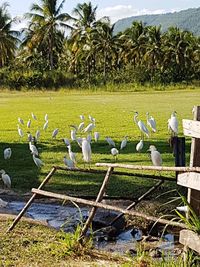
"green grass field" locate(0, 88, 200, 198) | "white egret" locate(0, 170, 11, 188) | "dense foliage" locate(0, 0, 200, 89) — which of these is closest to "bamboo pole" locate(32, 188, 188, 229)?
"green grass field" locate(0, 88, 200, 198)

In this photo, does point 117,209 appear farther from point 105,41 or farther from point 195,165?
point 105,41

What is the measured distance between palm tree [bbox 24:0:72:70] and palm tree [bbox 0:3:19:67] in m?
1.70

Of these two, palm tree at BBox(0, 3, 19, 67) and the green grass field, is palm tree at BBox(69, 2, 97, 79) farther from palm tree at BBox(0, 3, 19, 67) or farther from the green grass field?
the green grass field

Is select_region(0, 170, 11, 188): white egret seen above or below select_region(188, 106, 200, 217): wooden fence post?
below

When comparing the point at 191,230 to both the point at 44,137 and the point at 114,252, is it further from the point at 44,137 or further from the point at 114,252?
the point at 44,137

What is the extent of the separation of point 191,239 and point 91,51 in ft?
177

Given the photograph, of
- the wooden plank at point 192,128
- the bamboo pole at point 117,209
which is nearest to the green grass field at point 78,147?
the bamboo pole at point 117,209

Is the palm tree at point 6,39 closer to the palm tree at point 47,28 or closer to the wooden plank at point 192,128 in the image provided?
the palm tree at point 47,28

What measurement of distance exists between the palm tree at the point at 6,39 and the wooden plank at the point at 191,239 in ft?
170

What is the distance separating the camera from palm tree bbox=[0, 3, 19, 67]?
183ft

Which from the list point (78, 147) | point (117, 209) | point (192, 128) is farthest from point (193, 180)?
point (78, 147)

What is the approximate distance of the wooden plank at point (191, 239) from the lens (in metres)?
5.12

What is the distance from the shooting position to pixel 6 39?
55.9 metres

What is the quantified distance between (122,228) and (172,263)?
254cm
